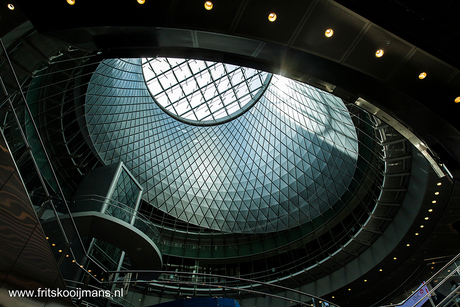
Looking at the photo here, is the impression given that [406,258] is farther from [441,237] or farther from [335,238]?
[335,238]

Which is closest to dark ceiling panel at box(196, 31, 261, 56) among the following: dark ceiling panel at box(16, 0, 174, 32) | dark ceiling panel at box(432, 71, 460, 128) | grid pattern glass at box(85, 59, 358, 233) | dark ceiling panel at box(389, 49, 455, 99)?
dark ceiling panel at box(16, 0, 174, 32)

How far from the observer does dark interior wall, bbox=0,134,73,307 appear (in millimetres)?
6574

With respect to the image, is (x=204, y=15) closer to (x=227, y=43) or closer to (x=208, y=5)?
(x=208, y=5)

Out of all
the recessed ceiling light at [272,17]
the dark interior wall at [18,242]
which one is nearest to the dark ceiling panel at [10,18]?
the dark interior wall at [18,242]

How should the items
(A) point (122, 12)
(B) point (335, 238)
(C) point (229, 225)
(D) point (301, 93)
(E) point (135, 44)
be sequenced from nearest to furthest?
(A) point (122, 12), (E) point (135, 44), (D) point (301, 93), (B) point (335, 238), (C) point (229, 225)

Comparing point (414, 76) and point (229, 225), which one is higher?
point (229, 225)

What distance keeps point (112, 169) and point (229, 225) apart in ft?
71.9

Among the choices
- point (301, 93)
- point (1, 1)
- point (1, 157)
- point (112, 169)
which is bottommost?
point (1, 157)

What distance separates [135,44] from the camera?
31.5ft

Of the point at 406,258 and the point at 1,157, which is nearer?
the point at 1,157

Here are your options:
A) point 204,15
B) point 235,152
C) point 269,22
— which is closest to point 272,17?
point 269,22

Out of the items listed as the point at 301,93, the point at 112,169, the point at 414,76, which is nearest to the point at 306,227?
the point at 301,93

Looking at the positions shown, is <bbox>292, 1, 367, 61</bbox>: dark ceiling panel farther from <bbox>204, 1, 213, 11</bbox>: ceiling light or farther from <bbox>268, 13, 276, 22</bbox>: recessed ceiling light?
<bbox>204, 1, 213, 11</bbox>: ceiling light

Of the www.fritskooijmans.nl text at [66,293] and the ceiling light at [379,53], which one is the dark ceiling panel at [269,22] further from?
the www.fritskooijmans.nl text at [66,293]
